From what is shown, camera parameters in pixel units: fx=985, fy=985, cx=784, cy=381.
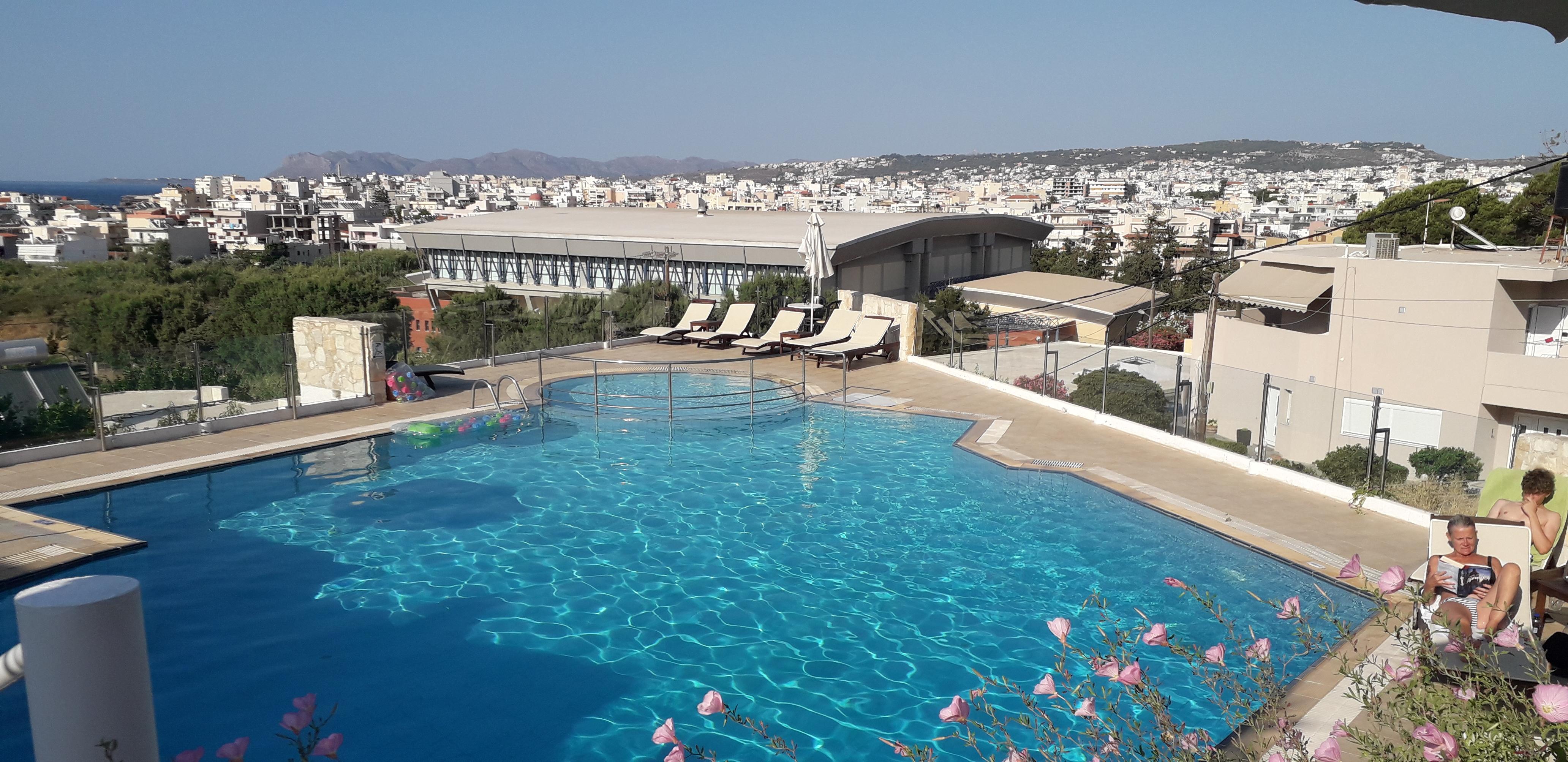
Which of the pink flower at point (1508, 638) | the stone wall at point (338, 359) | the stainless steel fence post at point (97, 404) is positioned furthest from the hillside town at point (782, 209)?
the pink flower at point (1508, 638)

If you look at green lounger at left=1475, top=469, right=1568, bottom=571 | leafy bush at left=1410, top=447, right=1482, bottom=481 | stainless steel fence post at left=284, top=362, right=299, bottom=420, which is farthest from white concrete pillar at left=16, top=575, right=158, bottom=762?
stainless steel fence post at left=284, top=362, right=299, bottom=420

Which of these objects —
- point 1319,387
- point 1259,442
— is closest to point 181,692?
point 1259,442

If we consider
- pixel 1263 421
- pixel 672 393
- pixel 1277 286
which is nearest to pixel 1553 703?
pixel 1263 421

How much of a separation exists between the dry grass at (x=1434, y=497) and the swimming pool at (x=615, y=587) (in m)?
2.30

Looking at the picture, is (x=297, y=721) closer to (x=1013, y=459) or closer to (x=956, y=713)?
(x=956, y=713)

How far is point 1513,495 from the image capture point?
6887 millimetres

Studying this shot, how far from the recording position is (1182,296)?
146ft

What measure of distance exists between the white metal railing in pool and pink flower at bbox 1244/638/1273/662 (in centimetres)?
900

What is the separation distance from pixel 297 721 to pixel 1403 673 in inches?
105

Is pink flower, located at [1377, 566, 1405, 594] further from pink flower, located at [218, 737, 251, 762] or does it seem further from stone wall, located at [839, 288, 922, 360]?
stone wall, located at [839, 288, 922, 360]

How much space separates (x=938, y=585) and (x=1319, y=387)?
214 inches

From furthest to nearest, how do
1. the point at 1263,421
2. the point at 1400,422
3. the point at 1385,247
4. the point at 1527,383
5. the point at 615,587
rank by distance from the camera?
1. the point at 1385,247
2. the point at 1527,383
3. the point at 1400,422
4. the point at 1263,421
5. the point at 615,587

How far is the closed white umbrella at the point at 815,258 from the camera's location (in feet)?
58.8

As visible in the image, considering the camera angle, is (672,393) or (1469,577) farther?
(672,393)
